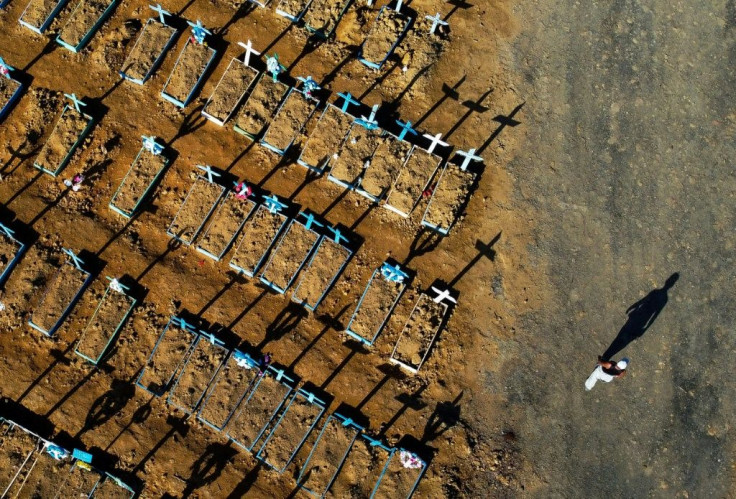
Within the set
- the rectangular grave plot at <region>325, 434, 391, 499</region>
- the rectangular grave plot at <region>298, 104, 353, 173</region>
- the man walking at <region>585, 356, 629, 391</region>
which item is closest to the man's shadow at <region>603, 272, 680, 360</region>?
the man walking at <region>585, 356, 629, 391</region>

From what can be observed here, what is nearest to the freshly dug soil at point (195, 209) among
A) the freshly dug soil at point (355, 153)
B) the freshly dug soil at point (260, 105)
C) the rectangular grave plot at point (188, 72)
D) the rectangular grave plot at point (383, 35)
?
the freshly dug soil at point (260, 105)

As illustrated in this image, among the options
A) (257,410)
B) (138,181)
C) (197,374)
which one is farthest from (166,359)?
(138,181)

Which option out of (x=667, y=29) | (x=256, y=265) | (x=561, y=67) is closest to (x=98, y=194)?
(x=256, y=265)

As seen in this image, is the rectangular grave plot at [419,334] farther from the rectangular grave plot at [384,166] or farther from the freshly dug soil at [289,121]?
the freshly dug soil at [289,121]

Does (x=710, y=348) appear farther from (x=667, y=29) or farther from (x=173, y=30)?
(x=173, y=30)

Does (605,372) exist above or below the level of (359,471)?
above

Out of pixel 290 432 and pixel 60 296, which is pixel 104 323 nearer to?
pixel 60 296
